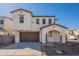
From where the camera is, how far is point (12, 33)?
15.6m

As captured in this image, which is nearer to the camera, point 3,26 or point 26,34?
point 3,26

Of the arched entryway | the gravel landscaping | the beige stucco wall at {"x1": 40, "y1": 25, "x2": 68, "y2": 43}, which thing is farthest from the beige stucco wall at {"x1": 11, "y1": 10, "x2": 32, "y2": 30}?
the gravel landscaping

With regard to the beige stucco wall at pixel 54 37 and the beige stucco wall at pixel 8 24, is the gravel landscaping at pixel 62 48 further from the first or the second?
the beige stucco wall at pixel 8 24

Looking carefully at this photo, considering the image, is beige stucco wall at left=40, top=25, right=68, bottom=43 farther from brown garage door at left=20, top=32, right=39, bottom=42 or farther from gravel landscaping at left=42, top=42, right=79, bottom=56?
gravel landscaping at left=42, top=42, right=79, bottom=56

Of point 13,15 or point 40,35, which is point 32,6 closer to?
point 13,15

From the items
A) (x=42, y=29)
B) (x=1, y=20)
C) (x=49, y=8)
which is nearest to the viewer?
Result: (x=49, y=8)

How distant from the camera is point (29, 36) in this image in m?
16.3

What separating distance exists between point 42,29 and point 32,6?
3.77 meters

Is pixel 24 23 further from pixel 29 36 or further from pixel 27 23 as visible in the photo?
pixel 29 36

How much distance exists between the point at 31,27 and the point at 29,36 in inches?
38.8

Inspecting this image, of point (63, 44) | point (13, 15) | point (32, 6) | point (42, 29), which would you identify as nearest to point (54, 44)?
point (63, 44)

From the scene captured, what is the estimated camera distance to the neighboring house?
50.0ft

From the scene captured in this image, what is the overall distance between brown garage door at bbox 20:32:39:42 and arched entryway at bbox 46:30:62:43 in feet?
3.61

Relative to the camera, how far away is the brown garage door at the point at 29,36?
1577cm
